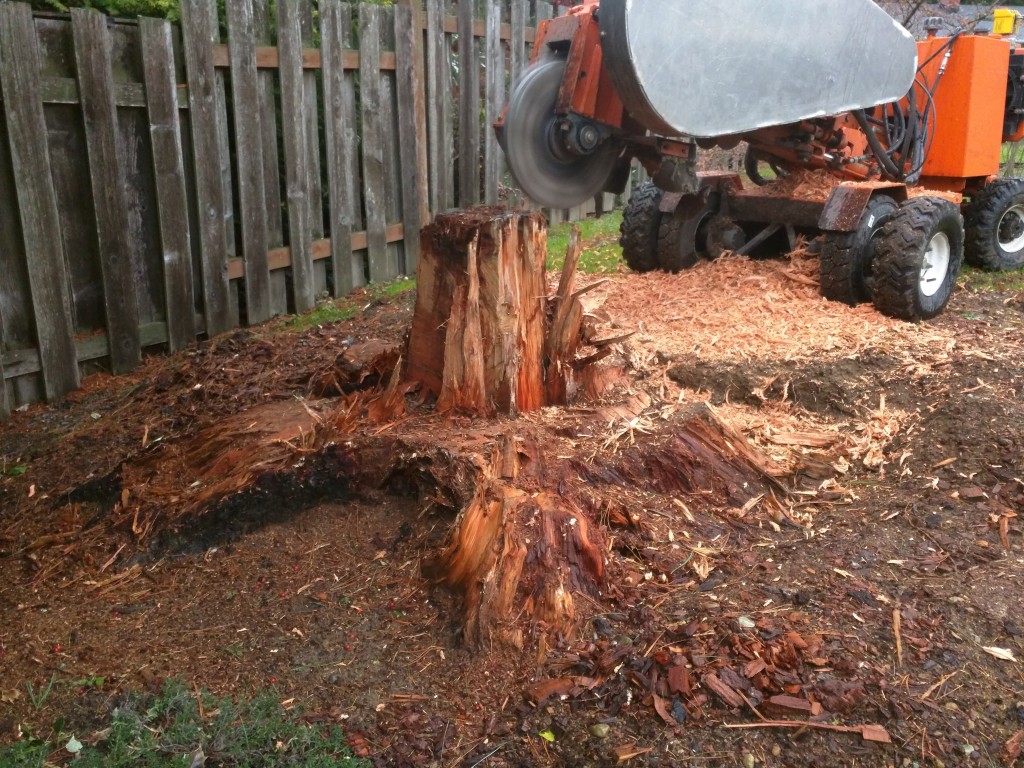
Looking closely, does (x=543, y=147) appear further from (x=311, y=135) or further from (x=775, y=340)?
(x=311, y=135)

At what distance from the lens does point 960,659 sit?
2.97 meters

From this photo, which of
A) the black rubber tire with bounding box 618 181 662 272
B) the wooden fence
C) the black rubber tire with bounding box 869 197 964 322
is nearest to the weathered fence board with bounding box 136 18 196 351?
the wooden fence

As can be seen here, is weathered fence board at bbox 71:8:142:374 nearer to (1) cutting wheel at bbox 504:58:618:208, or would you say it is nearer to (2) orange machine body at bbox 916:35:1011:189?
(1) cutting wheel at bbox 504:58:618:208

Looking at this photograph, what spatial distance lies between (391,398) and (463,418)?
334 millimetres

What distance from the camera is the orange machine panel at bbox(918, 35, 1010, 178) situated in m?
7.33

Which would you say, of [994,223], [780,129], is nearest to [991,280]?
[994,223]

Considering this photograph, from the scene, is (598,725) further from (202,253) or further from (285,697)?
(202,253)

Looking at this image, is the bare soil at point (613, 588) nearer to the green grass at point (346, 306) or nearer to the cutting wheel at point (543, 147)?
the cutting wheel at point (543, 147)

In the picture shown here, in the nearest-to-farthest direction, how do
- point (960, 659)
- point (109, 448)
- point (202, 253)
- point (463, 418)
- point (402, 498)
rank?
point (960, 659)
point (402, 498)
point (463, 418)
point (109, 448)
point (202, 253)

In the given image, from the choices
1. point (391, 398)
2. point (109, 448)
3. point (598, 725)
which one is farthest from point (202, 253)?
point (598, 725)

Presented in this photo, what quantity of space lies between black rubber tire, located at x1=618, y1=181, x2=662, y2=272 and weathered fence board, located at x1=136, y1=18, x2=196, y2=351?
3.19 m

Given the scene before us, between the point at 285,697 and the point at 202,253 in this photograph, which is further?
the point at 202,253

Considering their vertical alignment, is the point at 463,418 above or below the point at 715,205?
below

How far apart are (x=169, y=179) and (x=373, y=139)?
83.6 inches
